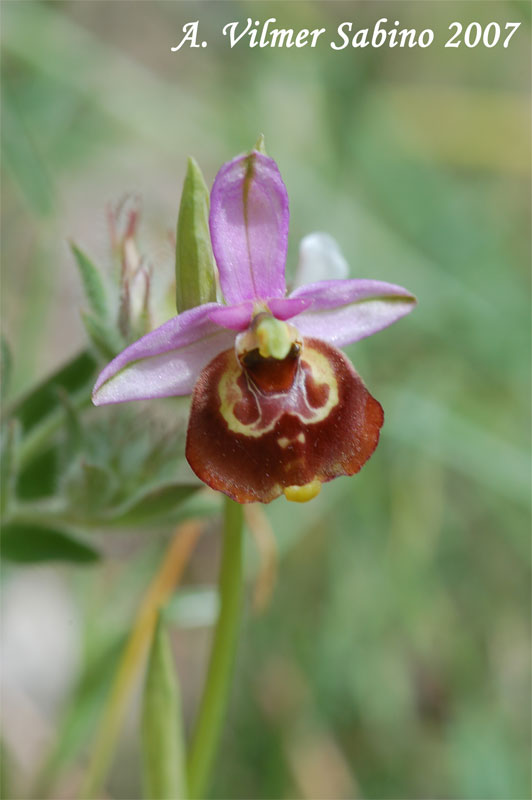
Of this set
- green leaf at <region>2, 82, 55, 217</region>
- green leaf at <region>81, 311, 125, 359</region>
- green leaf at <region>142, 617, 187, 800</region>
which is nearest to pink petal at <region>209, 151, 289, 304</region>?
green leaf at <region>81, 311, 125, 359</region>

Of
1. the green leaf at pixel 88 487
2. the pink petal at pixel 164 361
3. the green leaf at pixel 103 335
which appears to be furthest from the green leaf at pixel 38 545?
the pink petal at pixel 164 361

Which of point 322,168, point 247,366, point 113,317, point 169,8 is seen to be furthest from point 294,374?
point 169,8

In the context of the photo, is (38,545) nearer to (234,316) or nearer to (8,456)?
(8,456)

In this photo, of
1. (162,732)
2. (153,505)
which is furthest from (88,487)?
(162,732)

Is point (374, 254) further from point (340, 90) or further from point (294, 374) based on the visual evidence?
point (294, 374)

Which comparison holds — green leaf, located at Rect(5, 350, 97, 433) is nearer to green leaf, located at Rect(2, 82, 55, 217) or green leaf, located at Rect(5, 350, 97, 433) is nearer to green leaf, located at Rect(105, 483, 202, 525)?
green leaf, located at Rect(105, 483, 202, 525)
